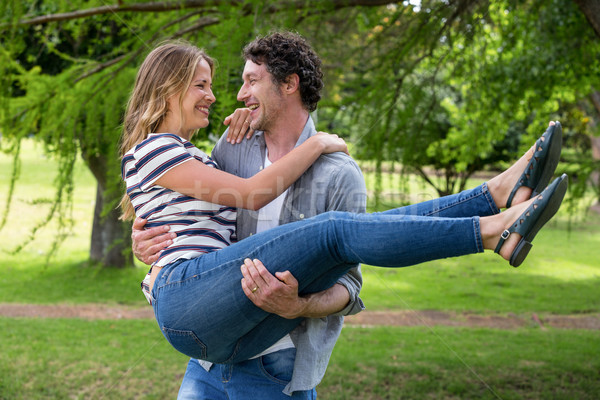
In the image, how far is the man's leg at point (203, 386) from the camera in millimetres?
2213

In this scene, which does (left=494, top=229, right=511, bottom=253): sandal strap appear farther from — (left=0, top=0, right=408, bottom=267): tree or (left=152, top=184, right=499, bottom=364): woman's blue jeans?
(left=0, top=0, right=408, bottom=267): tree

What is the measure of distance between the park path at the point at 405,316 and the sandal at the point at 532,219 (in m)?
6.24

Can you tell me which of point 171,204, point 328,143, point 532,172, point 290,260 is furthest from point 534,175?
point 171,204

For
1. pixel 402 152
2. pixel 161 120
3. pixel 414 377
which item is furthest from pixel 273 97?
pixel 414 377

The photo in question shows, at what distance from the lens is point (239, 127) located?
98.9 inches

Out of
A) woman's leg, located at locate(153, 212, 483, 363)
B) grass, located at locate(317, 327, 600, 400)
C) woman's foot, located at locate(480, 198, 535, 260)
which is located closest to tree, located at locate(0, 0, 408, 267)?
woman's leg, located at locate(153, 212, 483, 363)

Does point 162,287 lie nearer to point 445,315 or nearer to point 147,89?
point 147,89

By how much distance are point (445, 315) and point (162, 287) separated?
22.5 feet

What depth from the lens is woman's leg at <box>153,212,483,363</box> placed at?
1698 millimetres

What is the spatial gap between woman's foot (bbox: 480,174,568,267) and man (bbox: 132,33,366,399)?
→ 50cm

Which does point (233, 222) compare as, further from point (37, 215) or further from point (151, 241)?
point (37, 215)

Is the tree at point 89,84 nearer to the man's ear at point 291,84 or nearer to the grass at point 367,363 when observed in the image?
the man's ear at point 291,84

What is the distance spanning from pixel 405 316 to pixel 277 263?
22.9ft

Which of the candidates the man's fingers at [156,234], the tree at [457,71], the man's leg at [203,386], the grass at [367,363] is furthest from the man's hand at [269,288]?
the grass at [367,363]
